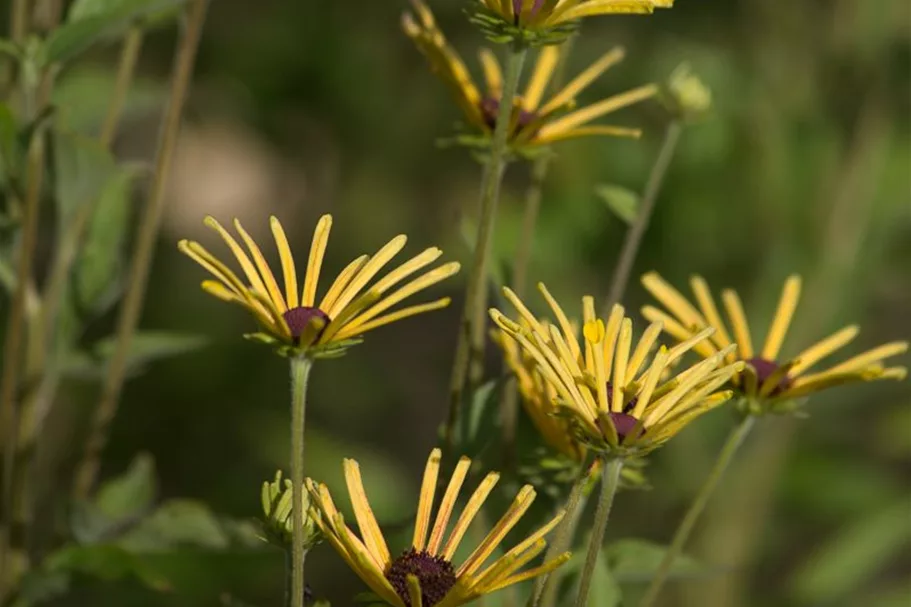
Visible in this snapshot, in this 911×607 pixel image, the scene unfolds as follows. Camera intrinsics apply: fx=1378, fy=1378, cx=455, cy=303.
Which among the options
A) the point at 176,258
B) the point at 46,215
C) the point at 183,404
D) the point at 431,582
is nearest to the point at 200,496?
the point at 183,404

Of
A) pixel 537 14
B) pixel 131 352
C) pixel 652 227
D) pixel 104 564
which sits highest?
pixel 652 227

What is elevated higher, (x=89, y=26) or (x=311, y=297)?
(x=89, y=26)

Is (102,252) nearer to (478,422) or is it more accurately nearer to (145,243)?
(145,243)

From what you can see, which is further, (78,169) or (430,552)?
(78,169)

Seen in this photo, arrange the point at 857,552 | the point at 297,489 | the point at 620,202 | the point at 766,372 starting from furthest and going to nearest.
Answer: the point at 857,552 < the point at 620,202 < the point at 766,372 < the point at 297,489

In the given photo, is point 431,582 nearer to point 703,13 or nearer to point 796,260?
point 796,260

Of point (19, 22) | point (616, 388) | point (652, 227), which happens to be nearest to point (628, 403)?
point (616, 388)
